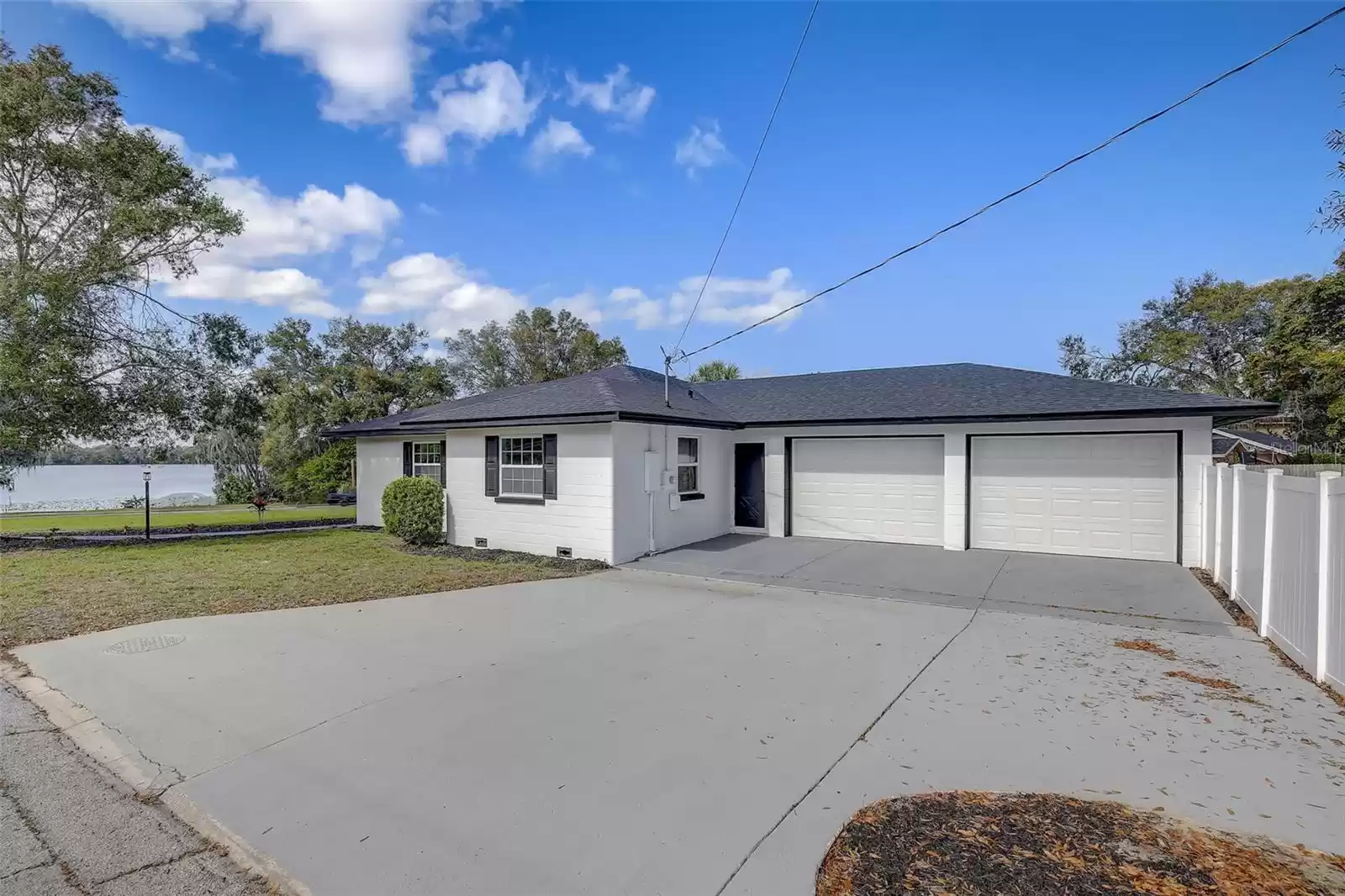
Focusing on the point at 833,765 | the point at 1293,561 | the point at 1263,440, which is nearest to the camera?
the point at 833,765

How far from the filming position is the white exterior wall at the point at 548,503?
33.9 ft

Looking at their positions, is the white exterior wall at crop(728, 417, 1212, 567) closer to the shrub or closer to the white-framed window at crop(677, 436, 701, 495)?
the white-framed window at crop(677, 436, 701, 495)

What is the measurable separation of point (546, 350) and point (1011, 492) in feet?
88.6

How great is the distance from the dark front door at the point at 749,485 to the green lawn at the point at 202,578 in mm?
4966

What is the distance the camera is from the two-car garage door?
34.0 feet

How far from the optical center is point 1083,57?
25.2ft

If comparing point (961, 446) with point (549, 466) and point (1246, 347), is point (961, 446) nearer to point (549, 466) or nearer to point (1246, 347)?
point (549, 466)

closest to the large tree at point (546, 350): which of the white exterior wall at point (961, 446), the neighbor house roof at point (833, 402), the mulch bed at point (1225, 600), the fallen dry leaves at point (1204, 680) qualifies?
the neighbor house roof at point (833, 402)

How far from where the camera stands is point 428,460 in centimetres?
1427

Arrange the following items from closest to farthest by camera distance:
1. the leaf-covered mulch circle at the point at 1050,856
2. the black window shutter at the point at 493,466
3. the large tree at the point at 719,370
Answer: the leaf-covered mulch circle at the point at 1050,856 < the black window shutter at the point at 493,466 < the large tree at the point at 719,370

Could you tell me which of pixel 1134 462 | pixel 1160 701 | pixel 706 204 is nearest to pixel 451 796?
pixel 1160 701

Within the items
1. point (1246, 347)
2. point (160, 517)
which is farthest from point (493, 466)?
point (1246, 347)

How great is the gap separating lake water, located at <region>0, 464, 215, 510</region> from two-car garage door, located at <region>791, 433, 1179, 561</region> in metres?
22.5

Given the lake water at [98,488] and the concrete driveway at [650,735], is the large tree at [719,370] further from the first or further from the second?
the concrete driveway at [650,735]
